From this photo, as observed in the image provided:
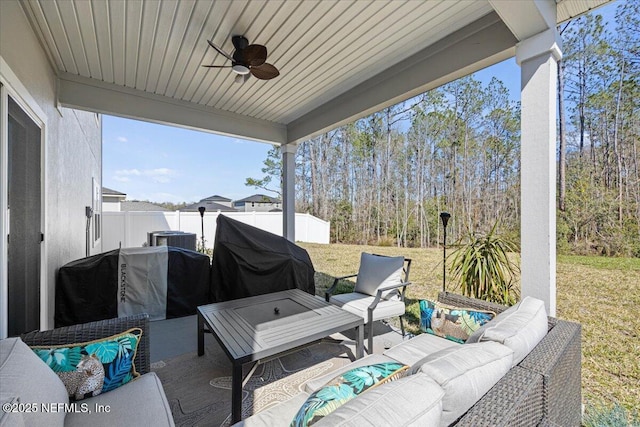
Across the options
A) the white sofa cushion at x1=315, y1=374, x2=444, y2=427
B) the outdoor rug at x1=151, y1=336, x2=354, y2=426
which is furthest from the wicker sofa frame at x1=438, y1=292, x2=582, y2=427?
the outdoor rug at x1=151, y1=336, x2=354, y2=426

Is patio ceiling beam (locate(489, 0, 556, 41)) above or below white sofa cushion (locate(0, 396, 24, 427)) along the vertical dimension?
above

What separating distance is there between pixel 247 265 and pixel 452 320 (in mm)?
2917

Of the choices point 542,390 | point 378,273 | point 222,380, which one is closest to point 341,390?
point 542,390

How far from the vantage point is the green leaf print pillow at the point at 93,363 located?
1446 mm

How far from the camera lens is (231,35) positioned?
2.75 metres

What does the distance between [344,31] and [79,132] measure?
4871mm

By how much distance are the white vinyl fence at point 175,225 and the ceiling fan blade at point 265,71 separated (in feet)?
20.7

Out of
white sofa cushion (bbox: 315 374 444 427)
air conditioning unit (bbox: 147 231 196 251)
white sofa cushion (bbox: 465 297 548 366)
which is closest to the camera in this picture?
white sofa cushion (bbox: 315 374 444 427)

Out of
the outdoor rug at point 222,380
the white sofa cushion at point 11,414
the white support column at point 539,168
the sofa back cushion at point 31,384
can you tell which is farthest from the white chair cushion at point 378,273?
the white sofa cushion at point 11,414

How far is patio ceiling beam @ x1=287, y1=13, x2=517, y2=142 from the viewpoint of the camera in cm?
246

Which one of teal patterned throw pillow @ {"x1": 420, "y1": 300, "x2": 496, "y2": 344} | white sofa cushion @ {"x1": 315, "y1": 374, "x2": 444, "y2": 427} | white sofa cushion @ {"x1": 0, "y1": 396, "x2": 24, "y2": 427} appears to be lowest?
teal patterned throw pillow @ {"x1": 420, "y1": 300, "x2": 496, "y2": 344}

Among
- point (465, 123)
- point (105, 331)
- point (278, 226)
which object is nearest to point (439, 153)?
point (465, 123)

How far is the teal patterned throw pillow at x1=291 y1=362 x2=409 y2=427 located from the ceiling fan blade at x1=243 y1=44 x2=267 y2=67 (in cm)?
286

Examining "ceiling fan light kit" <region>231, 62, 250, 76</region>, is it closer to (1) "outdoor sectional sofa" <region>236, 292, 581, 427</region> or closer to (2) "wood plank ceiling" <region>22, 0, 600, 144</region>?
(2) "wood plank ceiling" <region>22, 0, 600, 144</region>
